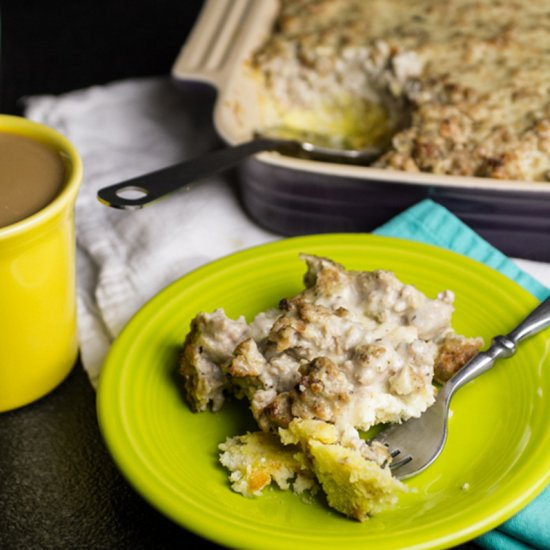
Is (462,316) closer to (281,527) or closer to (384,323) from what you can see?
(384,323)

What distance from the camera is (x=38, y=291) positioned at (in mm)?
1297

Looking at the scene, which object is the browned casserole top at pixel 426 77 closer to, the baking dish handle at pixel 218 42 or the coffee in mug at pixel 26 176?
the baking dish handle at pixel 218 42

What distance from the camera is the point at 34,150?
4.36 ft

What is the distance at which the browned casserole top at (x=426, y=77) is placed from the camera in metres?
1.69

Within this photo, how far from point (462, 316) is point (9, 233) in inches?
24.8

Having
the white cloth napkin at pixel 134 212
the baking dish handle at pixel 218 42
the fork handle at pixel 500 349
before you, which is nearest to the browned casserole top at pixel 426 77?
the baking dish handle at pixel 218 42

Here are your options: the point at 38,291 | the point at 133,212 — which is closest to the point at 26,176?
the point at 38,291

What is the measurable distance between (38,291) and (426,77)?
0.91 metres

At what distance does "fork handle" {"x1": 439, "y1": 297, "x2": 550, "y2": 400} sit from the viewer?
127 centimetres

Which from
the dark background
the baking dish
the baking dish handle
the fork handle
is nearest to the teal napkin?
the baking dish

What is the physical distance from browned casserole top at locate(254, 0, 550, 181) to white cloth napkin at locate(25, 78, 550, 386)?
206 mm

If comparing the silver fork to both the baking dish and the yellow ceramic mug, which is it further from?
the yellow ceramic mug

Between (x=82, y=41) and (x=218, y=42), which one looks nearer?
(x=218, y=42)

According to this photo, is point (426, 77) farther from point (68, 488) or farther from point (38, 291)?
point (68, 488)
